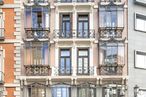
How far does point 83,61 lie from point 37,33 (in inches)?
170

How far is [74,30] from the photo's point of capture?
49094mm

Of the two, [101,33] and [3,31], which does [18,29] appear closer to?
[3,31]

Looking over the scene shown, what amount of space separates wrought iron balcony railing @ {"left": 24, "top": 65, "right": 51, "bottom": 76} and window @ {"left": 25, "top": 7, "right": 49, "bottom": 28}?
3.33 m

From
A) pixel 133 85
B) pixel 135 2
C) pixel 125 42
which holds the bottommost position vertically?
pixel 133 85

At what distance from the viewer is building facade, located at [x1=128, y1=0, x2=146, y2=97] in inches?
1908

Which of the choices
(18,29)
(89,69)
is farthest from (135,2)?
(18,29)

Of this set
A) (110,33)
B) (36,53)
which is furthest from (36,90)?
(110,33)

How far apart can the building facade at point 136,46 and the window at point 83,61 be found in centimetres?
340

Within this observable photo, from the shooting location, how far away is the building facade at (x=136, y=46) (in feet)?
159

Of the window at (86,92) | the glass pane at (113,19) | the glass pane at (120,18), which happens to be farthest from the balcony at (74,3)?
the window at (86,92)

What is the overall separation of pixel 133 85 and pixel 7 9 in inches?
464

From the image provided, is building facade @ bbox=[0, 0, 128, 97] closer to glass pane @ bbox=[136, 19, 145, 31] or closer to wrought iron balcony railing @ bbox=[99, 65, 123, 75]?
wrought iron balcony railing @ bbox=[99, 65, 123, 75]

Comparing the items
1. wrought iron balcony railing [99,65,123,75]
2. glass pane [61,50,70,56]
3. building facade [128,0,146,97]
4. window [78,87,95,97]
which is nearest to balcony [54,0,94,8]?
building facade [128,0,146,97]

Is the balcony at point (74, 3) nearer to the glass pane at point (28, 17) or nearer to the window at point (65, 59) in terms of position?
the glass pane at point (28, 17)
